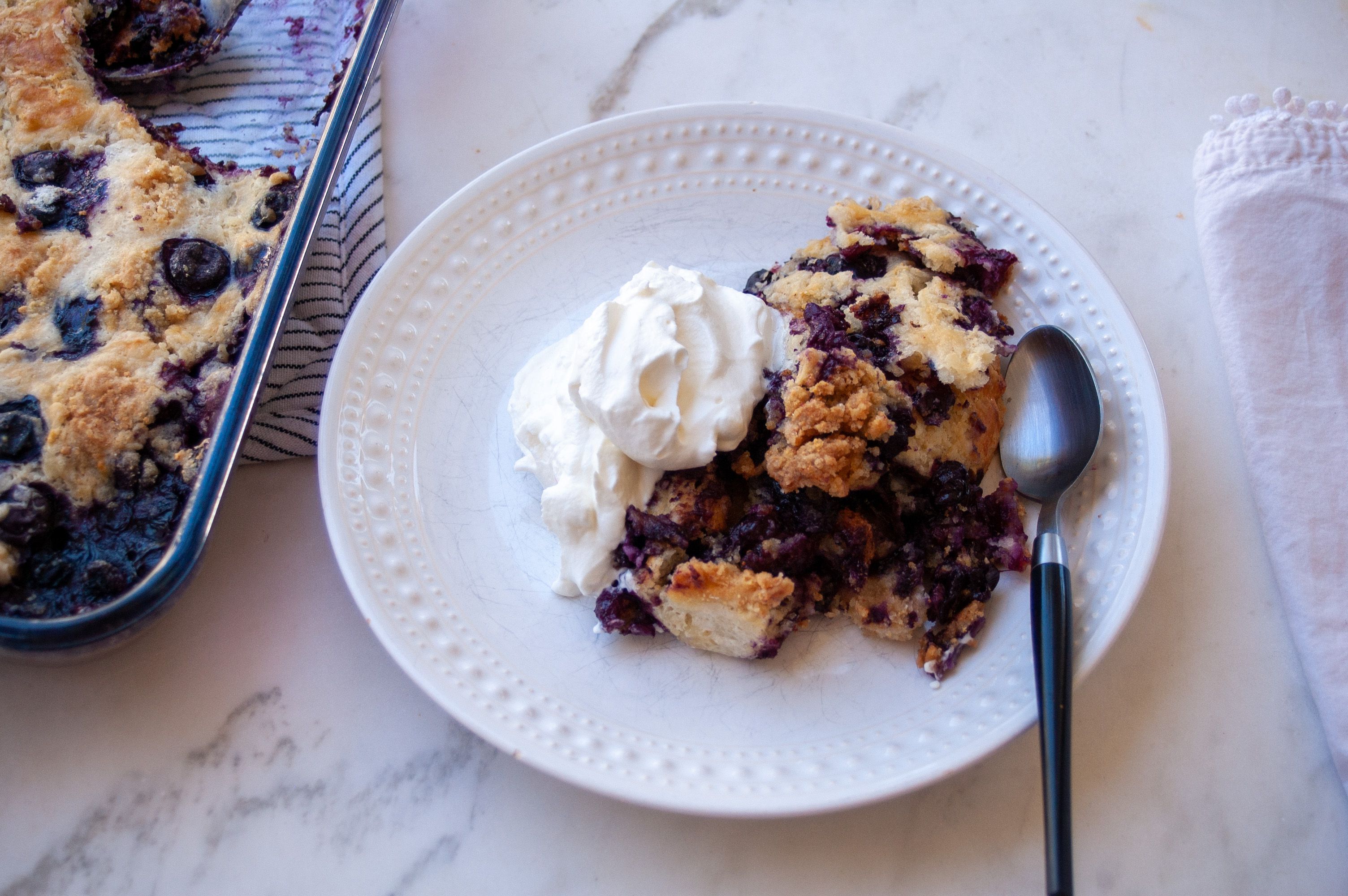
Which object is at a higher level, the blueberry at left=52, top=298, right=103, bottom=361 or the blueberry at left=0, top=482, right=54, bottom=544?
the blueberry at left=52, top=298, right=103, bottom=361

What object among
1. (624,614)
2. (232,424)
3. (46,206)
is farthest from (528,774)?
(46,206)

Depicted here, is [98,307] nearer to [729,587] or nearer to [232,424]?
[232,424]

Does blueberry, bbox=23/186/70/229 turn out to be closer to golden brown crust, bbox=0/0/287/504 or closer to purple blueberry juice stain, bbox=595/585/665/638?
golden brown crust, bbox=0/0/287/504

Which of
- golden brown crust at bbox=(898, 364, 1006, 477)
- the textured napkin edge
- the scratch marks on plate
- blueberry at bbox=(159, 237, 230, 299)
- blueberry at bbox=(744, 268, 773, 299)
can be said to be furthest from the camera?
the scratch marks on plate

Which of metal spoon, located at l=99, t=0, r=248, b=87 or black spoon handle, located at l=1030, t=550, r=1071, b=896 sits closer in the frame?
black spoon handle, located at l=1030, t=550, r=1071, b=896

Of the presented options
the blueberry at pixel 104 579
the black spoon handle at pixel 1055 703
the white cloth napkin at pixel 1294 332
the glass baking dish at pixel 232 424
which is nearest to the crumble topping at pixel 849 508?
the black spoon handle at pixel 1055 703

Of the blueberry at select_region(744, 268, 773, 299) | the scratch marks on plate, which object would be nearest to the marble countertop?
the blueberry at select_region(744, 268, 773, 299)

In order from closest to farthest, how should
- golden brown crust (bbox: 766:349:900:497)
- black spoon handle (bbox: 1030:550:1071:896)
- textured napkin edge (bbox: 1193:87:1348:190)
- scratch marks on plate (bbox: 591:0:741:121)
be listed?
black spoon handle (bbox: 1030:550:1071:896) < golden brown crust (bbox: 766:349:900:497) < textured napkin edge (bbox: 1193:87:1348:190) < scratch marks on plate (bbox: 591:0:741:121)

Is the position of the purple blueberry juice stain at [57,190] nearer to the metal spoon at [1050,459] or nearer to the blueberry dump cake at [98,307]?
the blueberry dump cake at [98,307]
